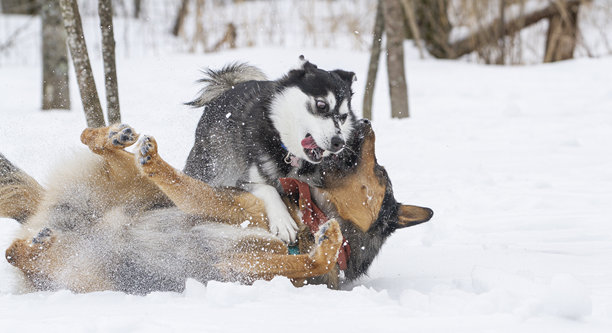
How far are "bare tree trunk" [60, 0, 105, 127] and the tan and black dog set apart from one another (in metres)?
1.01

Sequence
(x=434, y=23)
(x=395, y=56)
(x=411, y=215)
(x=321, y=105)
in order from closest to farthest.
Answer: (x=411, y=215) < (x=321, y=105) < (x=395, y=56) < (x=434, y=23)

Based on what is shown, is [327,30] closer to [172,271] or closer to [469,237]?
[469,237]

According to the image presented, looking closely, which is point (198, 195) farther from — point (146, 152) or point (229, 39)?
point (229, 39)

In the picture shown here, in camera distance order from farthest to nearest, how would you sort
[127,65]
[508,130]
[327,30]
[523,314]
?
[327,30]
[127,65]
[508,130]
[523,314]

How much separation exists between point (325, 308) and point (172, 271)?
923mm

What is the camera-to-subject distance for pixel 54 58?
8.04m

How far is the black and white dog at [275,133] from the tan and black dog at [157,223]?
17 cm

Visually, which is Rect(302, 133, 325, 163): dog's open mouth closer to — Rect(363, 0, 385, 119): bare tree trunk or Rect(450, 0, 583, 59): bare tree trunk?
Rect(363, 0, 385, 119): bare tree trunk

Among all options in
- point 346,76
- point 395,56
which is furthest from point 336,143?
point 395,56

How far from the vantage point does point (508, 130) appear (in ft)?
22.6

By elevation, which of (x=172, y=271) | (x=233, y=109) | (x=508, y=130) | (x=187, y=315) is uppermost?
(x=233, y=109)

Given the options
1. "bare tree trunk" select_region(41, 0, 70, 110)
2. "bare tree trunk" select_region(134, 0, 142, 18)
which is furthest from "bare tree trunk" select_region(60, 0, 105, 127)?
"bare tree trunk" select_region(134, 0, 142, 18)

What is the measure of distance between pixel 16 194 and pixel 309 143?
4.97 ft

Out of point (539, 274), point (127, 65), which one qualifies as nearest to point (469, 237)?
point (539, 274)
